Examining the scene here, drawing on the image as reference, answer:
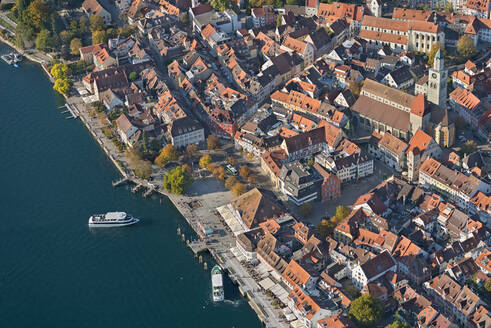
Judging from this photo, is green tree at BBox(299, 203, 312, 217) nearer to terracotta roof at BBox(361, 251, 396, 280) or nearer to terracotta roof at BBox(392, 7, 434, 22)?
terracotta roof at BBox(361, 251, 396, 280)

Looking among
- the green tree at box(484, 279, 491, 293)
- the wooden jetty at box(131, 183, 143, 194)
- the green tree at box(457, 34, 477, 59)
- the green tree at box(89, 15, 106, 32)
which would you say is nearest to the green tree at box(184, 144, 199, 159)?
the wooden jetty at box(131, 183, 143, 194)

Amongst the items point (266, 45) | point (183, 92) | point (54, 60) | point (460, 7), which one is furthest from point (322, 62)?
point (54, 60)

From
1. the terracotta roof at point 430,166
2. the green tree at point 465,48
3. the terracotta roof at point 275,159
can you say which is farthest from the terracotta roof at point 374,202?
the green tree at point 465,48

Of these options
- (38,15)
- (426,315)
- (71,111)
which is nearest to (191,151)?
(71,111)

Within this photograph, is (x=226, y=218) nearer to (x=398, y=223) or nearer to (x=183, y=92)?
(x=398, y=223)

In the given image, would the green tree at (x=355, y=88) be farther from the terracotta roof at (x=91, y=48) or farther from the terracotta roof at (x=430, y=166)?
the terracotta roof at (x=91, y=48)

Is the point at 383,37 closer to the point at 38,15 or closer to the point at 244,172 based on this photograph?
the point at 244,172
